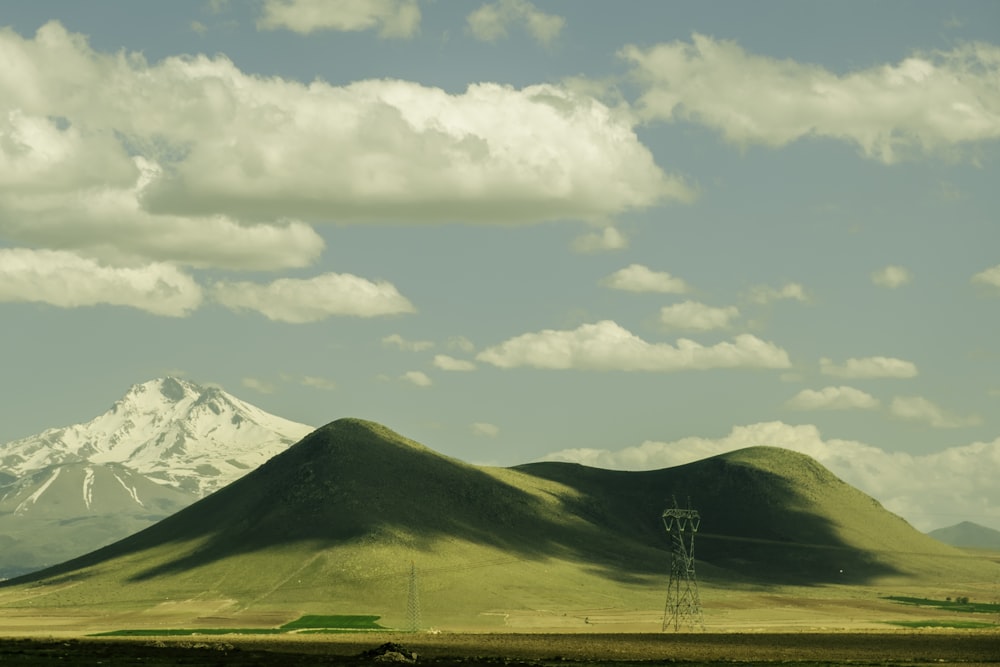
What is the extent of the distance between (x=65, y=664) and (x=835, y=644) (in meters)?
95.3

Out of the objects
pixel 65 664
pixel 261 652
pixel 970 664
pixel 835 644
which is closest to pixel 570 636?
pixel 835 644

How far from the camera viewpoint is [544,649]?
16138 cm

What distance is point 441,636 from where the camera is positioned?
198 m

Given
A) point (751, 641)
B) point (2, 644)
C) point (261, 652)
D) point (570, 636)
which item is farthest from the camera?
point (570, 636)

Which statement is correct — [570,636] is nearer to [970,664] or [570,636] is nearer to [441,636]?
[441,636]

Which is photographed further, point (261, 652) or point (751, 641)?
point (751, 641)

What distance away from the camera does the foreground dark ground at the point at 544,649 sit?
459 ft

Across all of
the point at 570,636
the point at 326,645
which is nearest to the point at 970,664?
the point at 570,636

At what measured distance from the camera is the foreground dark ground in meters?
140

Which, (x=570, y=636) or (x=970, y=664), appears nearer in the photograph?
(x=970, y=664)

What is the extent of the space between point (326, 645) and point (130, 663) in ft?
146

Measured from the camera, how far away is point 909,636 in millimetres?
189500

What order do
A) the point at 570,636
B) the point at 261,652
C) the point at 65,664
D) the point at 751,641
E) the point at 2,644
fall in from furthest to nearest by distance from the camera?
1. the point at 570,636
2. the point at 751,641
3. the point at 2,644
4. the point at 261,652
5. the point at 65,664

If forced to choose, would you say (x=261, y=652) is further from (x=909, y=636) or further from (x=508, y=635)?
(x=909, y=636)
